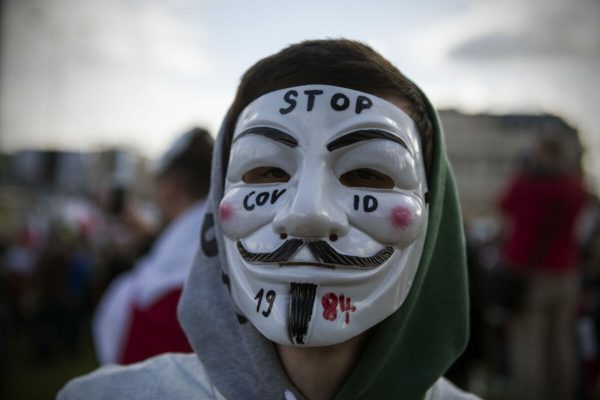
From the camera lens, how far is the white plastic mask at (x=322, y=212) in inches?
52.9

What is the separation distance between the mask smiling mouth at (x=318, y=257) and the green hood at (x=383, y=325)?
0.20m

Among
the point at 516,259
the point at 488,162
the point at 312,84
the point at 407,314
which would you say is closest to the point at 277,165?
the point at 312,84

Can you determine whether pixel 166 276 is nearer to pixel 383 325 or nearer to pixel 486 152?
pixel 383 325

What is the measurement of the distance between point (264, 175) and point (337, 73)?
0.33 m

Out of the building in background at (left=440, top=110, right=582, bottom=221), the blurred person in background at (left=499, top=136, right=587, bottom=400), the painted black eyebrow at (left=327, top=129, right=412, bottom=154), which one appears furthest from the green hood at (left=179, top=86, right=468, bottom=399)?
the building in background at (left=440, top=110, right=582, bottom=221)

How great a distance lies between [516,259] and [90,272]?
287 inches

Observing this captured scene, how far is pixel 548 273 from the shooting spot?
4.17m

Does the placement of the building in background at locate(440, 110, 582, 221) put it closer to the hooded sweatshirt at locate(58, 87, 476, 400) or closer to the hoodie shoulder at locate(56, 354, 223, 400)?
the hooded sweatshirt at locate(58, 87, 476, 400)

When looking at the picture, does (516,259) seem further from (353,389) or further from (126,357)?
(353,389)

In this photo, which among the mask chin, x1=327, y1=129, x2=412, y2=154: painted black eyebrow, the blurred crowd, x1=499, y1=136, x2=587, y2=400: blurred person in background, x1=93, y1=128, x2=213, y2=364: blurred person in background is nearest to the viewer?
the mask chin

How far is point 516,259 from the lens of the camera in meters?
4.27

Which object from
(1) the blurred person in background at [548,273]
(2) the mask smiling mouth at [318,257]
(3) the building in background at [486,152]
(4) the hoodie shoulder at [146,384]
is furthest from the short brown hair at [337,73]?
(3) the building in background at [486,152]

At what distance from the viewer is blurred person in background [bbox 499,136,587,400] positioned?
4156 mm

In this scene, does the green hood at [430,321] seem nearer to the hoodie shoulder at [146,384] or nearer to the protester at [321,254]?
the protester at [321,254]
